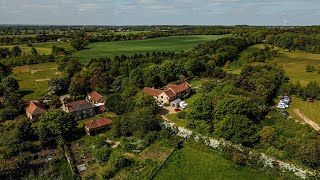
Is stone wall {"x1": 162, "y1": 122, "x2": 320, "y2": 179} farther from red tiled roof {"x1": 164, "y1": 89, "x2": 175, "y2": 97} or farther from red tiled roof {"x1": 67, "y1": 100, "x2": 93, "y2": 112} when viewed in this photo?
red tiled roof {"x1": 67, "y1": 100, "x2": 93, "y2": 112}

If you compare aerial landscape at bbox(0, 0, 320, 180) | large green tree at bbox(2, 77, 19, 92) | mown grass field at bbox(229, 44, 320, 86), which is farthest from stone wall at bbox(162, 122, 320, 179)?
large green tree at bbox(2, 77, 19, 92)

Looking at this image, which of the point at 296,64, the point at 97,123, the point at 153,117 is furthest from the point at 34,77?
the point at 296,64

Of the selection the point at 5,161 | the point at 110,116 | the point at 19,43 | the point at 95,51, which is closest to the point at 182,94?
the point at 110,116

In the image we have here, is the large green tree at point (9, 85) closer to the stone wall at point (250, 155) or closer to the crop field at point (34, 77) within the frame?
the crop field at point (34, 77)

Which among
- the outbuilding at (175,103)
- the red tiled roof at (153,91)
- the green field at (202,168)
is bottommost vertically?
the green field at (202,168)

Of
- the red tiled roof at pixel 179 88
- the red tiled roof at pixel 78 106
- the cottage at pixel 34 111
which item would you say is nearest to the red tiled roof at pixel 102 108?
the red tiled roof at pixel 78 106

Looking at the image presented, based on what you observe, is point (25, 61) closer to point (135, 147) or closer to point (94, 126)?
point (94, 126)

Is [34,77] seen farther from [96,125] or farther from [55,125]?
[55,125]

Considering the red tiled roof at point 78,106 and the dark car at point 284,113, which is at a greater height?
the red tiled roof at point 78,106
